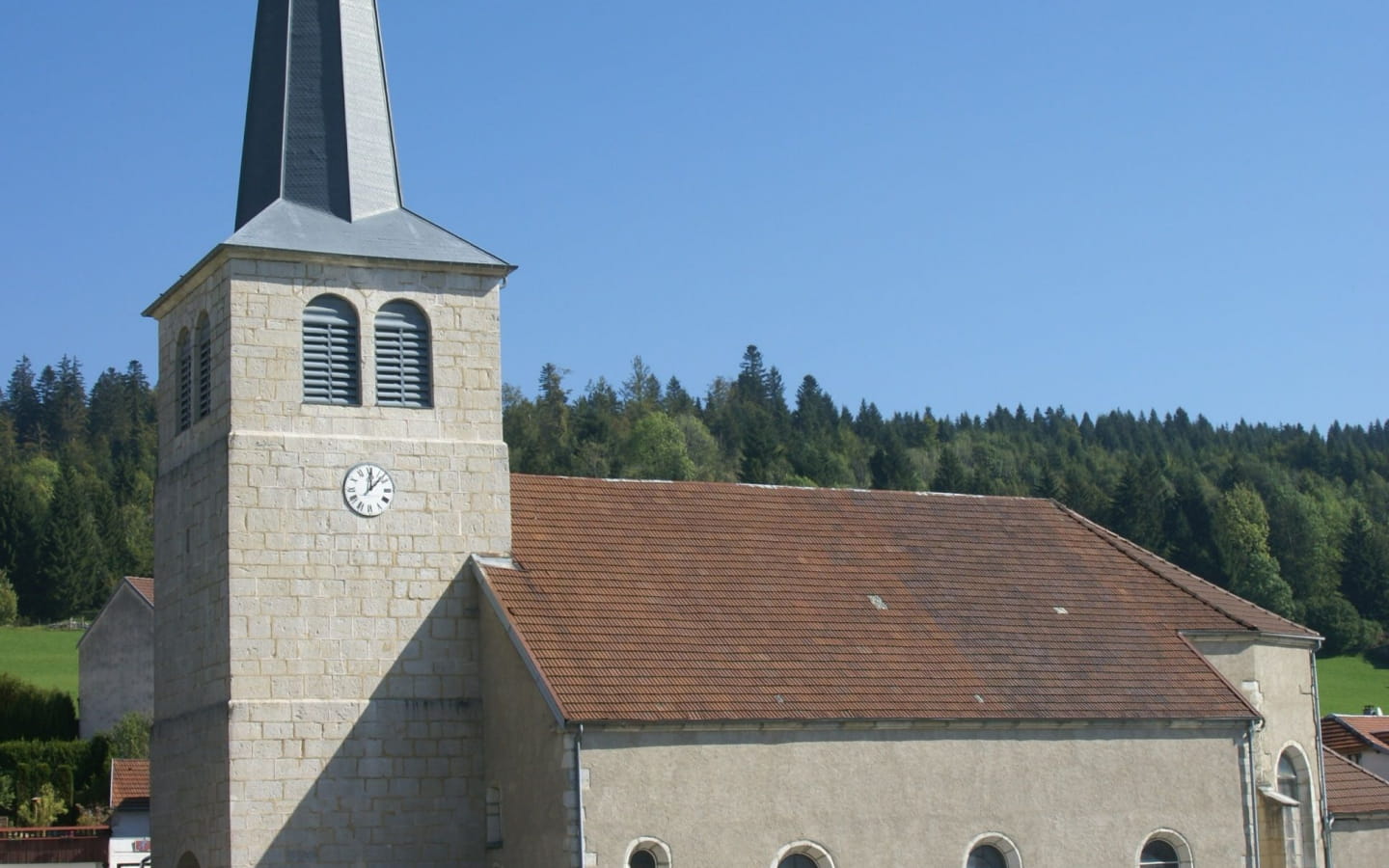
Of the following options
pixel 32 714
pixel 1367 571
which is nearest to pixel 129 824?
pixel 32 714

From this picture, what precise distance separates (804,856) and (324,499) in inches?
336

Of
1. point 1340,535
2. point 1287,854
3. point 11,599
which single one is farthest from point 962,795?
point 1340,535

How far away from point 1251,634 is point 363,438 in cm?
1511

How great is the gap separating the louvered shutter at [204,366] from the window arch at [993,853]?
13065 millimetres

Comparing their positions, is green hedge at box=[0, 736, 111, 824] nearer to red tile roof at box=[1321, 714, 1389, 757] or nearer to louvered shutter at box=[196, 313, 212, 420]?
louvered shutter at box=[196, 313, 212, 420]

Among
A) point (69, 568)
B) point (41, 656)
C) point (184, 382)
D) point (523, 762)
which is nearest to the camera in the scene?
point (523, 762)

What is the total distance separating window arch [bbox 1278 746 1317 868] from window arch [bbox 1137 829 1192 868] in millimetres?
2455

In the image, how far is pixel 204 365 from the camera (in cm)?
2647

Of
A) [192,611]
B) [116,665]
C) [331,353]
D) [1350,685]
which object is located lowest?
[1350,685]

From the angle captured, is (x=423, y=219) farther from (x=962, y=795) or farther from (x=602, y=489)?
(x=962, y=795)

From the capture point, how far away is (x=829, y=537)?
96.5 ft

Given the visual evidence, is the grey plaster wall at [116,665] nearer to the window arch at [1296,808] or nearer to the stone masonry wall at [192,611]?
the stone masonry wall at [192,611]

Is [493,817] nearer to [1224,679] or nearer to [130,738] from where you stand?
[1224,679]

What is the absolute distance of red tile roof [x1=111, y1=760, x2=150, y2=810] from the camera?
42688mm
